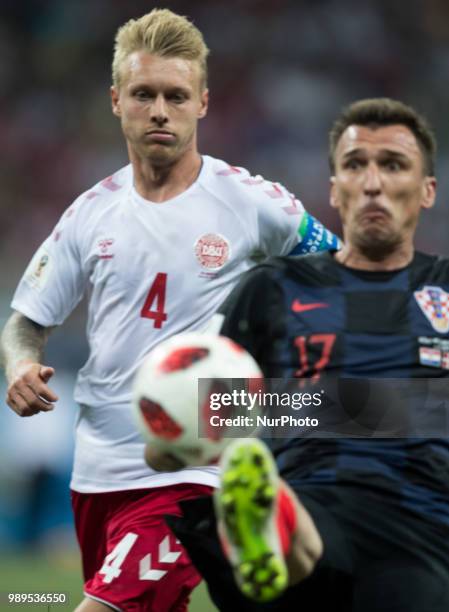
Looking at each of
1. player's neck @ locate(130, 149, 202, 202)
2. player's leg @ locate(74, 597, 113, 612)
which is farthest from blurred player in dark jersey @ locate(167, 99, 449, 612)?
player's leg @ locate(74, 597, 113, 612)

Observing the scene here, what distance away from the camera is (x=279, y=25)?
14.0 metres

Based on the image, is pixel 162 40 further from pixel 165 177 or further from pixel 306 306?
pixel 306 306

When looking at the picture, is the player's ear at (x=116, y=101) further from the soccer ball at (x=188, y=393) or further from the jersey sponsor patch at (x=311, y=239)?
the soccer ball at (x=188, y=393)

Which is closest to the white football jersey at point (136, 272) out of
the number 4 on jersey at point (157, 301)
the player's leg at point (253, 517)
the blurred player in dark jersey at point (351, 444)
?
the number 4 on jersey at point (157, 301)

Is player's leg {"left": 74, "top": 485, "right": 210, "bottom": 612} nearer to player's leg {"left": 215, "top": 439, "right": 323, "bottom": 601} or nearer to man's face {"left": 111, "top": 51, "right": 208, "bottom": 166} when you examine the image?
man's face {"left": 111, "top": 51, "right": 208, "bottom": 166}

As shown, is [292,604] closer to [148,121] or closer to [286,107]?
[148,121]

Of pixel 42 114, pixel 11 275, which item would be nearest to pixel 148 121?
pixel 11 275

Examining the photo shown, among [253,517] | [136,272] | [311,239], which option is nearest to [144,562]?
[136,272]

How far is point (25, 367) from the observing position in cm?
429

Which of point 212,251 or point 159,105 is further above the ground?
point 159,105

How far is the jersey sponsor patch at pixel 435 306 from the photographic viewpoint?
3.58 m

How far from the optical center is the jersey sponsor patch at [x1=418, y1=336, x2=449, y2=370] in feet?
11.5

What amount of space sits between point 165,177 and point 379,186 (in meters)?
1.37

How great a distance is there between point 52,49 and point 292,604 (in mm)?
11661
